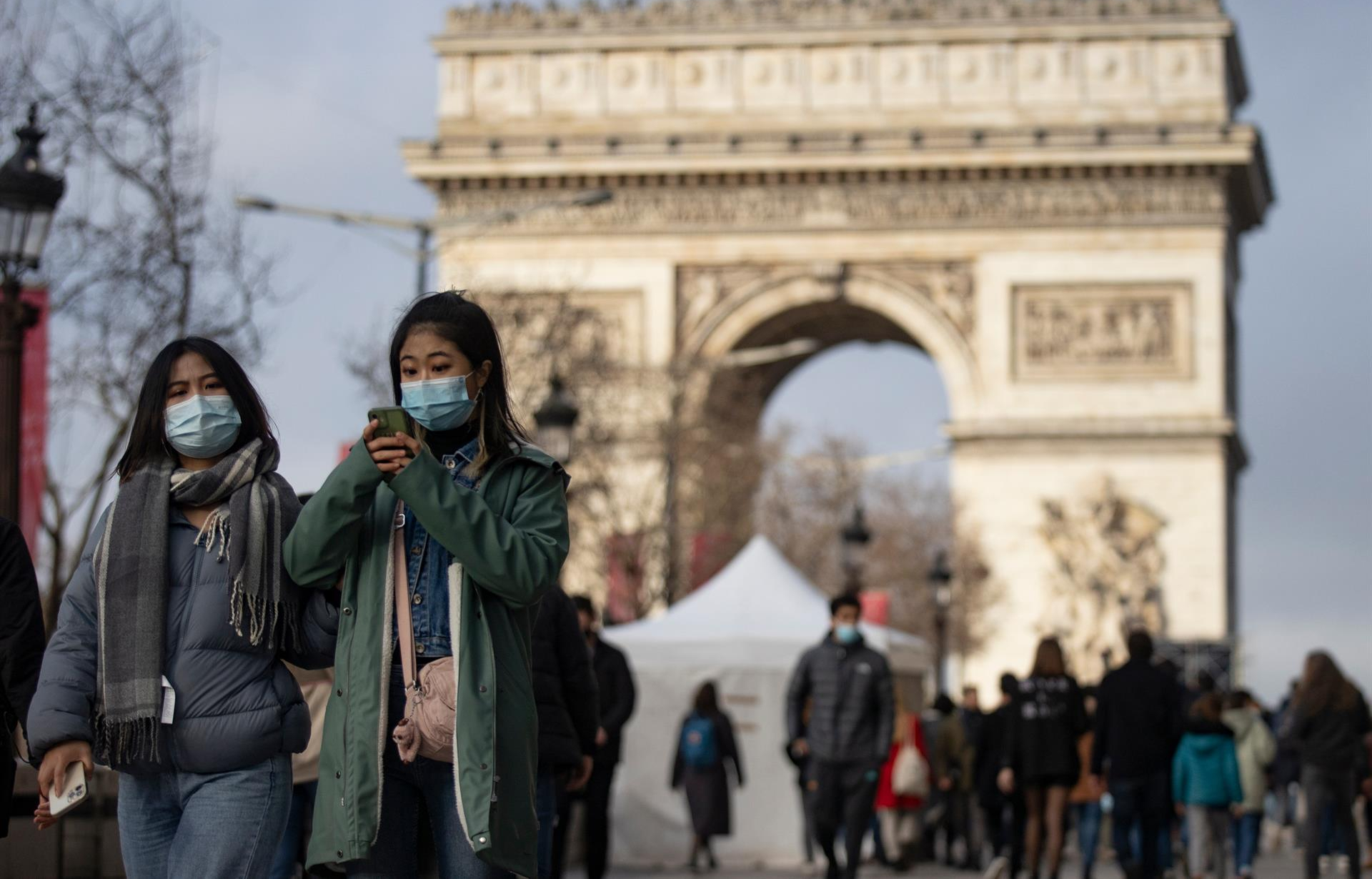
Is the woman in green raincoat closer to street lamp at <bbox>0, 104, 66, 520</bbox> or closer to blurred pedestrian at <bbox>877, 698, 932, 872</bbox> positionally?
street lamp at <bbox>0, 104, 66, 520</bbox>

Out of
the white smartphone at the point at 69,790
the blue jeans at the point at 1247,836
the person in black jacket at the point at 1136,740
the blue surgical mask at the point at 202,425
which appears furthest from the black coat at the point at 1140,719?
the white smartphone at the point at 69,790

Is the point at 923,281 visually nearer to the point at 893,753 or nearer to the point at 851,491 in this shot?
the point at 851,491

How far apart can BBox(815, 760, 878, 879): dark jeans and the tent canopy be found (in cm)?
540

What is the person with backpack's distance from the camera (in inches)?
677

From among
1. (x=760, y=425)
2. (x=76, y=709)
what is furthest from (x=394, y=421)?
(x=760, y=425)

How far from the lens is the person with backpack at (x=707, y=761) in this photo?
56.4 feet

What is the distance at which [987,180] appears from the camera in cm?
4247

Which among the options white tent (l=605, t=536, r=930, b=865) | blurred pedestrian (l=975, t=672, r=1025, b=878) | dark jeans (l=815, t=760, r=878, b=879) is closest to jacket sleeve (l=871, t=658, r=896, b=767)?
dark jeans (l=815, t=760, r=878, b=879)

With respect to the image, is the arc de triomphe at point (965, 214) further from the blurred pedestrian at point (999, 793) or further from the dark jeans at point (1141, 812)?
the dark jeans at point (1141, 812)

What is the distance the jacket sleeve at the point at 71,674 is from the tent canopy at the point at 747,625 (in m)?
12.8

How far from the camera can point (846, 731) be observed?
1301cm

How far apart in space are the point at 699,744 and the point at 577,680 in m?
8.05

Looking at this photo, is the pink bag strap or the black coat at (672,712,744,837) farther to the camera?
the black coat at (672,712,744,837)

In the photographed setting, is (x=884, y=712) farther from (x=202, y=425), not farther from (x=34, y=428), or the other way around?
(x=34, y=428)
